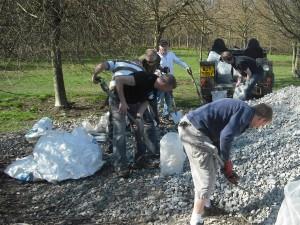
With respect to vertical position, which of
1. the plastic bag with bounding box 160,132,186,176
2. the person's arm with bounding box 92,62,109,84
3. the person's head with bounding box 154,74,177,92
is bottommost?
the plastic bag with bounding box 160,132,186,176

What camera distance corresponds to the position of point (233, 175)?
4.65m

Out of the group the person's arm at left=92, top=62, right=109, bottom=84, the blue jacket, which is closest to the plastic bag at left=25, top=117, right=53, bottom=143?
the person's arm at left=92, top=62, right=109, bottom=84

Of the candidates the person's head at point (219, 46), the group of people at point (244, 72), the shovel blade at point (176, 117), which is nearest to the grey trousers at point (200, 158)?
the shovel blade at point (176, 117)

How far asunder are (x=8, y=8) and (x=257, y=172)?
3.56 meters

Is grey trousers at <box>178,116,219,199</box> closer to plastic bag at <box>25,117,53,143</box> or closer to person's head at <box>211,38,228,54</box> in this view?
plastic bag at <box>25,117,53,143</box>

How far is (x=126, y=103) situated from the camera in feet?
20.5

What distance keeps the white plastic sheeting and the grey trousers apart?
2.03 metres

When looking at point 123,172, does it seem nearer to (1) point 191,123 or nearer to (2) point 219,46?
(1) point 191,123

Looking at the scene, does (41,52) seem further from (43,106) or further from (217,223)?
(43,106)

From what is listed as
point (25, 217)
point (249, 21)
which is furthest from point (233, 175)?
point (249, 21)

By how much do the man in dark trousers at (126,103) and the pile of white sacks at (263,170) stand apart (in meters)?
1.33

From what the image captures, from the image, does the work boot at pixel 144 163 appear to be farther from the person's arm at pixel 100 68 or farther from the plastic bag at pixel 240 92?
the plastic bag at pixel 240 92

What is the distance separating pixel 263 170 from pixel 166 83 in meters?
1.48

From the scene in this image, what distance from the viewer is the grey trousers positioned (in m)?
4.61
